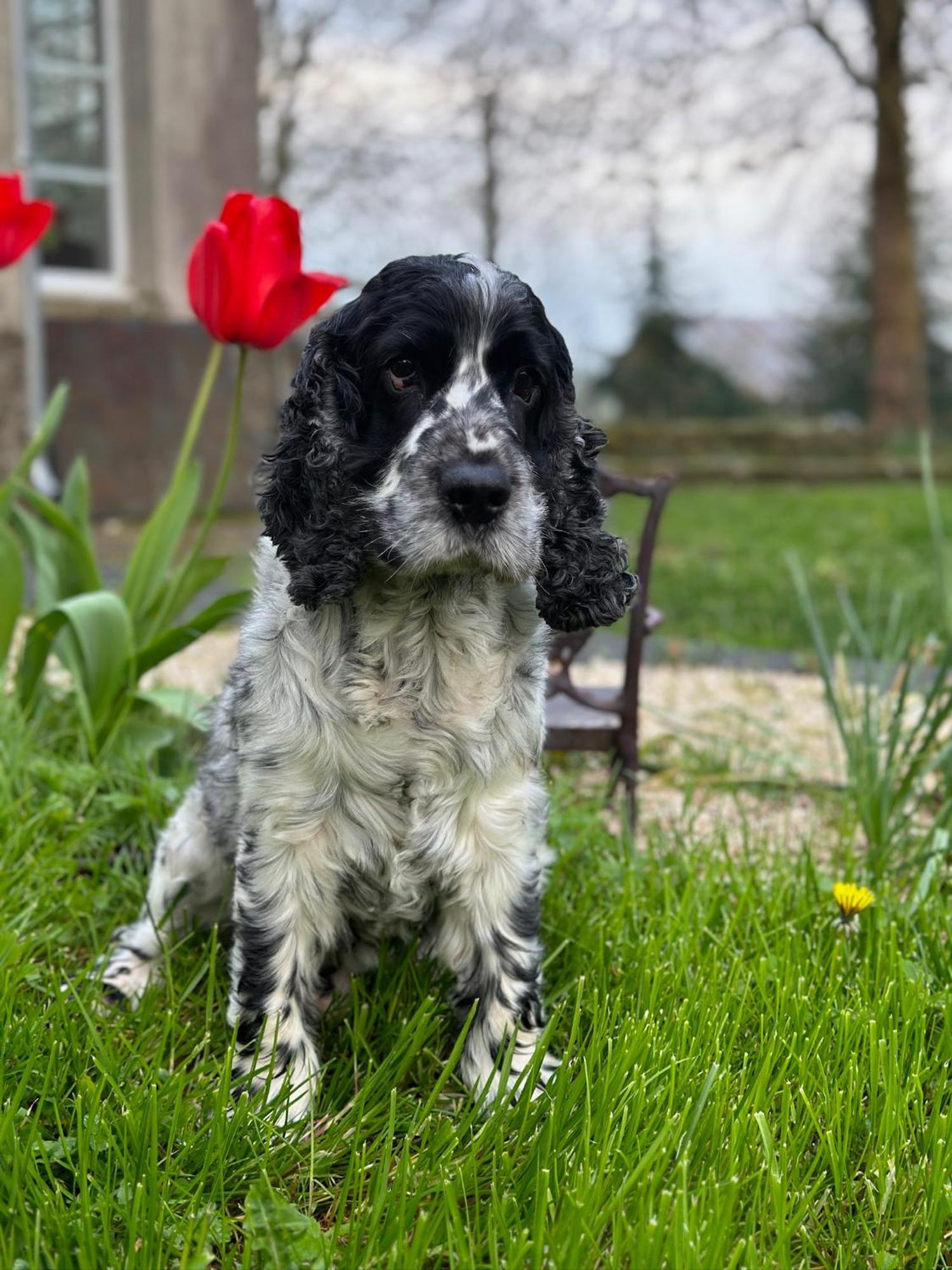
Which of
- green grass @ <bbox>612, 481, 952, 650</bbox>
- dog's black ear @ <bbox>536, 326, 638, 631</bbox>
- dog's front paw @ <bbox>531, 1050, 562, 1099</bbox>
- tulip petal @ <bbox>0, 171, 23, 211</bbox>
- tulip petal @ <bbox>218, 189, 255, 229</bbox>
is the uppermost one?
tulip petal @ <bbox>0, 171, 23, 211</bbox>

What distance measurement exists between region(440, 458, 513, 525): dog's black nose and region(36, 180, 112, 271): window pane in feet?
28.5

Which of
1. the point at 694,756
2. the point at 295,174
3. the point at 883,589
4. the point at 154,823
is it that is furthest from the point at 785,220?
the point at 154,823

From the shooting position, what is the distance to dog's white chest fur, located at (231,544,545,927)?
217cm

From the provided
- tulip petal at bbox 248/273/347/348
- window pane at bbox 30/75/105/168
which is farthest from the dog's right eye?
window pane at bbox 30/75/105/168

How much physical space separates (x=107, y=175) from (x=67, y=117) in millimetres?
548

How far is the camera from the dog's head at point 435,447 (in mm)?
1985

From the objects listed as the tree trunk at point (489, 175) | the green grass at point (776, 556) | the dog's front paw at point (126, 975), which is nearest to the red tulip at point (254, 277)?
the dog's front paw at point (126, 975)

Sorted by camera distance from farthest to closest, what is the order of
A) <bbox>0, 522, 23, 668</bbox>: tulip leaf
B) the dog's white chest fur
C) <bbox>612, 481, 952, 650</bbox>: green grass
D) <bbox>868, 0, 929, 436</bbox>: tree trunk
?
1. <bbox>868, 0, 929, 436</bbox>: tree trunk
2. <bbox>612, 481, 952, 650</bbox>: green grass
3. <bbox>0, 522, 23, 668</bbox>: tulip leaf
4. the dog's white chest fur

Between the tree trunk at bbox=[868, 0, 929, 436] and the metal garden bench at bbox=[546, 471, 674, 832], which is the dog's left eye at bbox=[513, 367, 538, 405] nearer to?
the metal garden bench at bbox=[546, 471, 674, 832]

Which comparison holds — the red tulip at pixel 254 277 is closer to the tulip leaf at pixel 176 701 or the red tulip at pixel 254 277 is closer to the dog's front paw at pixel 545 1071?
the tulip leaf at pixel 176 701

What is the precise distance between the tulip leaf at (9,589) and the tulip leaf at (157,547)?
0.31 metres

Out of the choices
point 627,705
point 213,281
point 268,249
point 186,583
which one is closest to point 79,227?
point 186,583

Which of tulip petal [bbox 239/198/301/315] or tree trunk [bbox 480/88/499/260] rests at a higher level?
tree trunk [bbox 480/88/499/260]

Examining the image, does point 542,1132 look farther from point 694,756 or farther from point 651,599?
point 651,599
